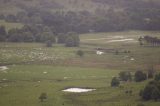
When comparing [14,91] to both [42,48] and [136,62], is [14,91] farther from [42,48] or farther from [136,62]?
[42,48]

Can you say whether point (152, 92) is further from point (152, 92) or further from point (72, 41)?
point (72, 41)

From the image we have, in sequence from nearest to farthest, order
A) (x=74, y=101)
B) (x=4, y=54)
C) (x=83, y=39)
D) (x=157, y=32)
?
(x=74, y=101), (x=4, y=54), (x=83, y=39), (x=157, y=32)

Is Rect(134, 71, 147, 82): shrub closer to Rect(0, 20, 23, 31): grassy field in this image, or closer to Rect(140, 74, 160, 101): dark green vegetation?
Rect(140, 74, 160, 101): dark green vegetation

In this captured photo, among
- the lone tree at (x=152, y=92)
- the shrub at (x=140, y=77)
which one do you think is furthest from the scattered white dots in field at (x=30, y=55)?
the lone tree at (x=152, y=92)

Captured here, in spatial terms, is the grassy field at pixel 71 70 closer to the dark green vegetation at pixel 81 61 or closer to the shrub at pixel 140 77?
the dark green vegetation at pixel 81 61

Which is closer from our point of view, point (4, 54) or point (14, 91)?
point (14, 91)

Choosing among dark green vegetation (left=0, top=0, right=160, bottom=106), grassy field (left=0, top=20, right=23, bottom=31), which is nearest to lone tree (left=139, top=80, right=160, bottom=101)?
dark green vegetation (left=0, top=0, right=160, bottom=106)

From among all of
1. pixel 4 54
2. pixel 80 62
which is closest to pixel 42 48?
pixel 4 54

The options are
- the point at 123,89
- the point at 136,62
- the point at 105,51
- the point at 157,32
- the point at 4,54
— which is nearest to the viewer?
the point at 123,89

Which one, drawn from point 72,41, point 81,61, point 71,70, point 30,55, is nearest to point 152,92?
point 71,70
